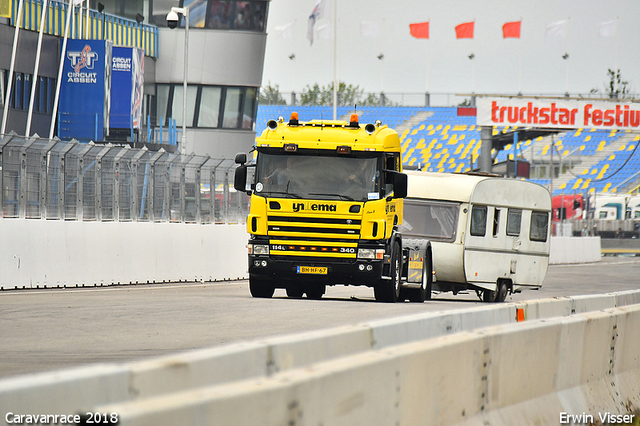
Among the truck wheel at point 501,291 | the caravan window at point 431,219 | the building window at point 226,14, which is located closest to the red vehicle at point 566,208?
the building window at point 226,14

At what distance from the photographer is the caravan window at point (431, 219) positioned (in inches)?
800

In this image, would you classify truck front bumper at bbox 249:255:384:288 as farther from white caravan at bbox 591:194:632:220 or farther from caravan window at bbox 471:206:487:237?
white caravan at bbox 591:194:632:220

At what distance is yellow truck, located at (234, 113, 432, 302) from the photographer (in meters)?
17.0

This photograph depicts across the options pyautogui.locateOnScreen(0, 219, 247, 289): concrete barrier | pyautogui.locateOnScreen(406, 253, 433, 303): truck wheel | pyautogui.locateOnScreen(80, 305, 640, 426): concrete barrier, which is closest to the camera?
pyautogui.locateOnScreen(80, 305, 640, 426): concrete barrier

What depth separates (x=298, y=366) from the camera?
4809 millimetres

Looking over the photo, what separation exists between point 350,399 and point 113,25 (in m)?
47.4

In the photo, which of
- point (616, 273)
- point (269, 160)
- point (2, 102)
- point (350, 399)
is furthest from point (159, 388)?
point (2, 102)

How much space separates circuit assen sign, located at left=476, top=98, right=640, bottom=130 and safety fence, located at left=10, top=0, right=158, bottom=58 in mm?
18079

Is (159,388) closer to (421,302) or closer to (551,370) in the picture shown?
(551,370)

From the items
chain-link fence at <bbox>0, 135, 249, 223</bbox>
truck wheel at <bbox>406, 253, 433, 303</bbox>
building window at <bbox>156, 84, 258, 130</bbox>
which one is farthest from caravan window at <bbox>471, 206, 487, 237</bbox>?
building window at <bbox>156, 84, 258, 130</bbox>

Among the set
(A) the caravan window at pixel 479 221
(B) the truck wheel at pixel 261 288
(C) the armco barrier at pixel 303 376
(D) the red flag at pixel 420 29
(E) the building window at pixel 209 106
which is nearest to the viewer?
(C) the armco barrier at pixel 303 376

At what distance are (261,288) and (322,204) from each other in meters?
2.38

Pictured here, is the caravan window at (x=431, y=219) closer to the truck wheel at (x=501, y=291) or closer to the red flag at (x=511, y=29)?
the truck wheel at (x=501, y=291)

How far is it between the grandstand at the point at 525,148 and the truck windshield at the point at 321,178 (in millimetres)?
57522
